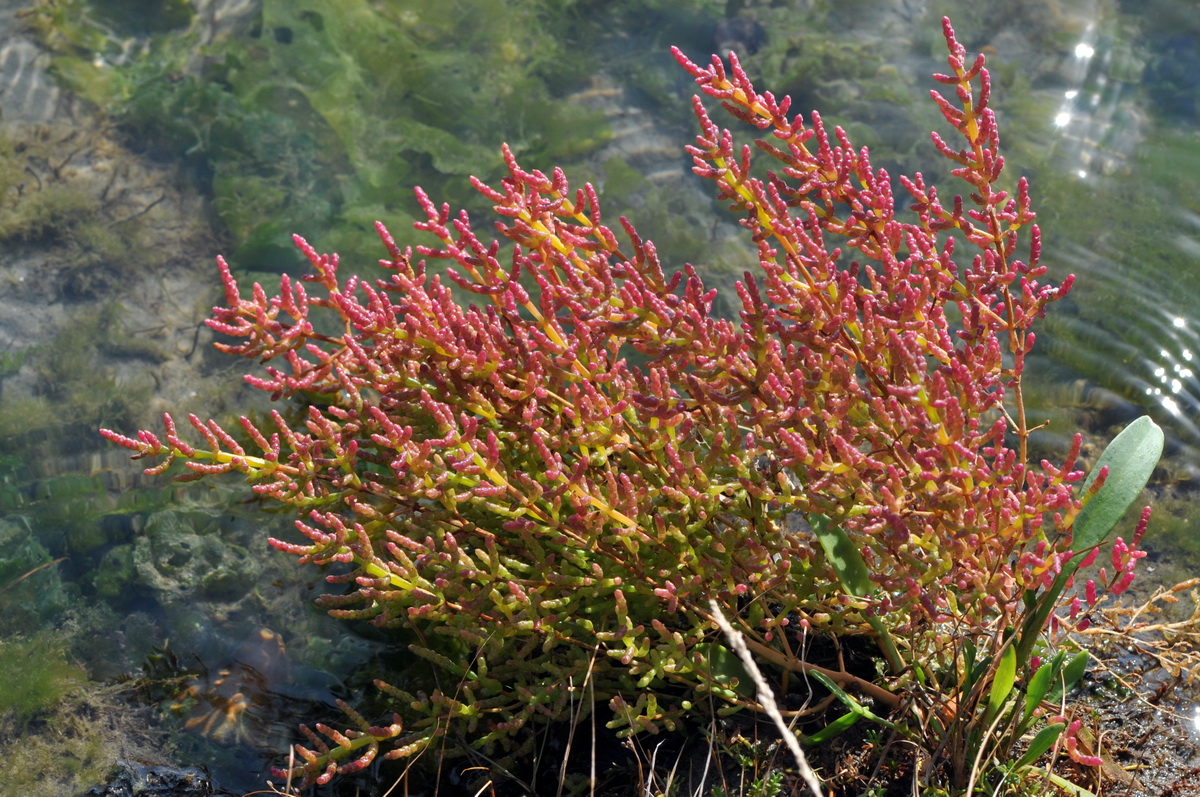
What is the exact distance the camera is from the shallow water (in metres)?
3.63

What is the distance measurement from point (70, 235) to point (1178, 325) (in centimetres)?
558

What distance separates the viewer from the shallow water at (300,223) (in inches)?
143

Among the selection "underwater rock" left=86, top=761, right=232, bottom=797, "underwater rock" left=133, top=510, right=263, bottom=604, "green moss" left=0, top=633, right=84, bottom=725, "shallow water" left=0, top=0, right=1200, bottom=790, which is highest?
"shallow water" left=0, top=0, right=1200, bottom=790

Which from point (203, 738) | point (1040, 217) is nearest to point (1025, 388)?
point (1040, 217)

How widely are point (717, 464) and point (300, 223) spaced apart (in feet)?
11.2

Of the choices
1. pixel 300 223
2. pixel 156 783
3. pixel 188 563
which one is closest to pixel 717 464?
pixel 156 783

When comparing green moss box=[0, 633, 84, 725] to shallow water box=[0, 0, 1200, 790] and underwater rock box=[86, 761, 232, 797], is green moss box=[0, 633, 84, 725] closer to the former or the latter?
shallow water box=[0, 0, 1200, 790]

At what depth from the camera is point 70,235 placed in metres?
5.02

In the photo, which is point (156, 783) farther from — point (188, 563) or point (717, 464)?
point (717, 464)

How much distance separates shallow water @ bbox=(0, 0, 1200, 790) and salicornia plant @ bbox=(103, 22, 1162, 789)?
113 centimetres

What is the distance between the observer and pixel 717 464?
253 centimetres

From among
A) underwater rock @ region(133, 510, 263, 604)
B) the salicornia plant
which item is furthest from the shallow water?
the salicornia plant

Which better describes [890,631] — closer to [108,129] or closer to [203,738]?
[203,738]

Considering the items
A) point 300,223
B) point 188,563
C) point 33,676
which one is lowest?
point 33,676
